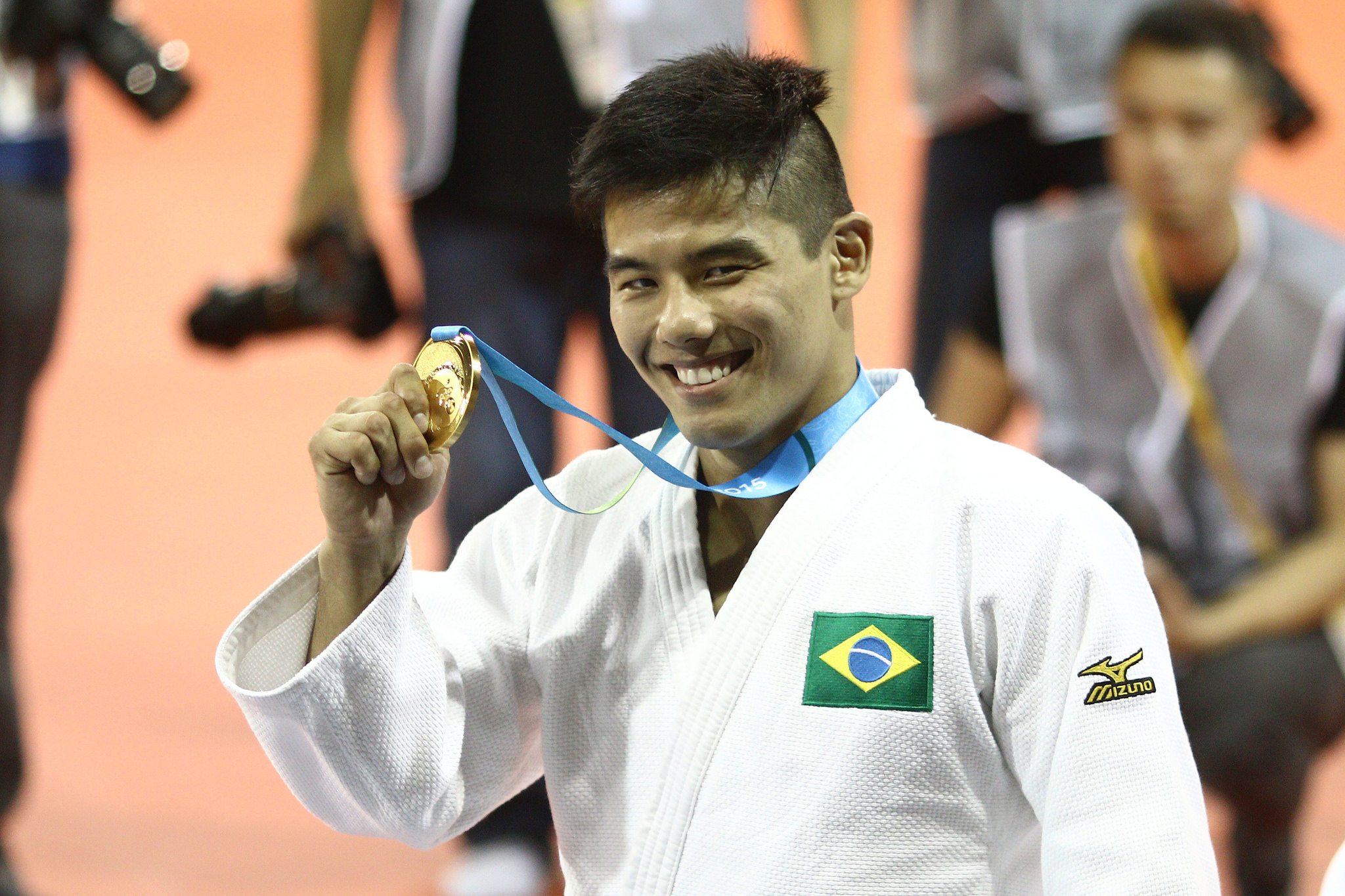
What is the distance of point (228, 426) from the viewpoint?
4191 mm

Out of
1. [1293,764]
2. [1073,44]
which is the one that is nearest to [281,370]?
[1073,44]

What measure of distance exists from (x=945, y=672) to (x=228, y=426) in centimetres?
324

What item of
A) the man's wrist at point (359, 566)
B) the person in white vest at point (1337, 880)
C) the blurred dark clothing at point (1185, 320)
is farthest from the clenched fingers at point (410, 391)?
the blurred dark clothing at point (1185, 320)

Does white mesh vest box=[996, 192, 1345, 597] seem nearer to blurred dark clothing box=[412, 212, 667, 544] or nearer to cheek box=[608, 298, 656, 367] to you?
blurred dark clothing box=[412, 212, 667, 544]

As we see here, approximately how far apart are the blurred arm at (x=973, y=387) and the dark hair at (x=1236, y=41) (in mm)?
655

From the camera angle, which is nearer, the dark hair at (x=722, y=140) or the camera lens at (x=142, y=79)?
the dark hair at (x=722, y=140)

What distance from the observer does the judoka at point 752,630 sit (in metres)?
1.29

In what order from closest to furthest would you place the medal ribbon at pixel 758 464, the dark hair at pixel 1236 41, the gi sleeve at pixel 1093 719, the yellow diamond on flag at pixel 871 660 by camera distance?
the gi sleeve at pixel 1093 719 < the yellow diamond on flag at pixel 871 660 < the medal ribbon at pixel 758 464 < the dark hair at pixel 1236 41

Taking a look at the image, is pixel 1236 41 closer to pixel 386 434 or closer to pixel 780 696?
pixel 780 696

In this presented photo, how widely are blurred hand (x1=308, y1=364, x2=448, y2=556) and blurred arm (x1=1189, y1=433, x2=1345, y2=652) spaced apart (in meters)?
2.01

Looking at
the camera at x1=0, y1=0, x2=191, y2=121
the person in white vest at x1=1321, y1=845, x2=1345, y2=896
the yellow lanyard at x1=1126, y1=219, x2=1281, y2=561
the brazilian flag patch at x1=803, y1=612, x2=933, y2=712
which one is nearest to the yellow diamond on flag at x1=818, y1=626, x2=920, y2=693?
the brazilian flag patch at x1=803, y1=612, x2=933, y2=712

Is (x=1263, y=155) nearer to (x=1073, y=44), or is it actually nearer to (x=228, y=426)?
(x=1073, y=44)

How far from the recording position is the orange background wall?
3014 millimetres

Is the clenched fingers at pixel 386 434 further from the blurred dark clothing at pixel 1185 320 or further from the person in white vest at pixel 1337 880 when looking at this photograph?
the blurred dark clothing at pixel 1185 320
